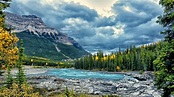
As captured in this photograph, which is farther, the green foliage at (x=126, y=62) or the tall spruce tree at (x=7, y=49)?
the green foliage at (x=126, y=62)

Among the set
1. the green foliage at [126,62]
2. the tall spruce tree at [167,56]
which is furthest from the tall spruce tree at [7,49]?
the green foliage at [126,62]

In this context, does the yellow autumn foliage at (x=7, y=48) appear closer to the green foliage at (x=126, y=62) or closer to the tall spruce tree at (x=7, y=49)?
the tall spruce tree at (x=7, y=49)

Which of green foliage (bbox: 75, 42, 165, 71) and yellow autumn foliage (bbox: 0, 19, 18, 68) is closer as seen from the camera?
yellow autumn foliage (bbox: 0, 19, 18, 68)

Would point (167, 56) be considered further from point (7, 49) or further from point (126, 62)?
point (126, 62)

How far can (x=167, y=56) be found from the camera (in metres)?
16.7

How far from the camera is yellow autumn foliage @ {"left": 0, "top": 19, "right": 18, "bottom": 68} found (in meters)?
17.2

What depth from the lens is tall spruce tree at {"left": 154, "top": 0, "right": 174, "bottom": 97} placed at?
54.3 feet

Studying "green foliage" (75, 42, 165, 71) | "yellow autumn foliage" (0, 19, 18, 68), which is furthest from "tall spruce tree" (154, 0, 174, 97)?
"green foliage" (75, 42, 165, 71)

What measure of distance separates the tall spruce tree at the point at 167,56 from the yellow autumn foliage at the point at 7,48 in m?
9.67

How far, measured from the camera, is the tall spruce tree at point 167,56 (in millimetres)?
16558

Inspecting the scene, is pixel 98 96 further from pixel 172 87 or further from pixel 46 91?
pixel 172 87

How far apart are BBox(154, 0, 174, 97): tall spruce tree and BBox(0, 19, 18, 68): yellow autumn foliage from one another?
9.67 metres

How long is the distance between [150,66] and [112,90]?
301 ft

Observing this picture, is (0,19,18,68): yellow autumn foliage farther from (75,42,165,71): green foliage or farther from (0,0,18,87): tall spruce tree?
(75,42,165,71): green foliage
